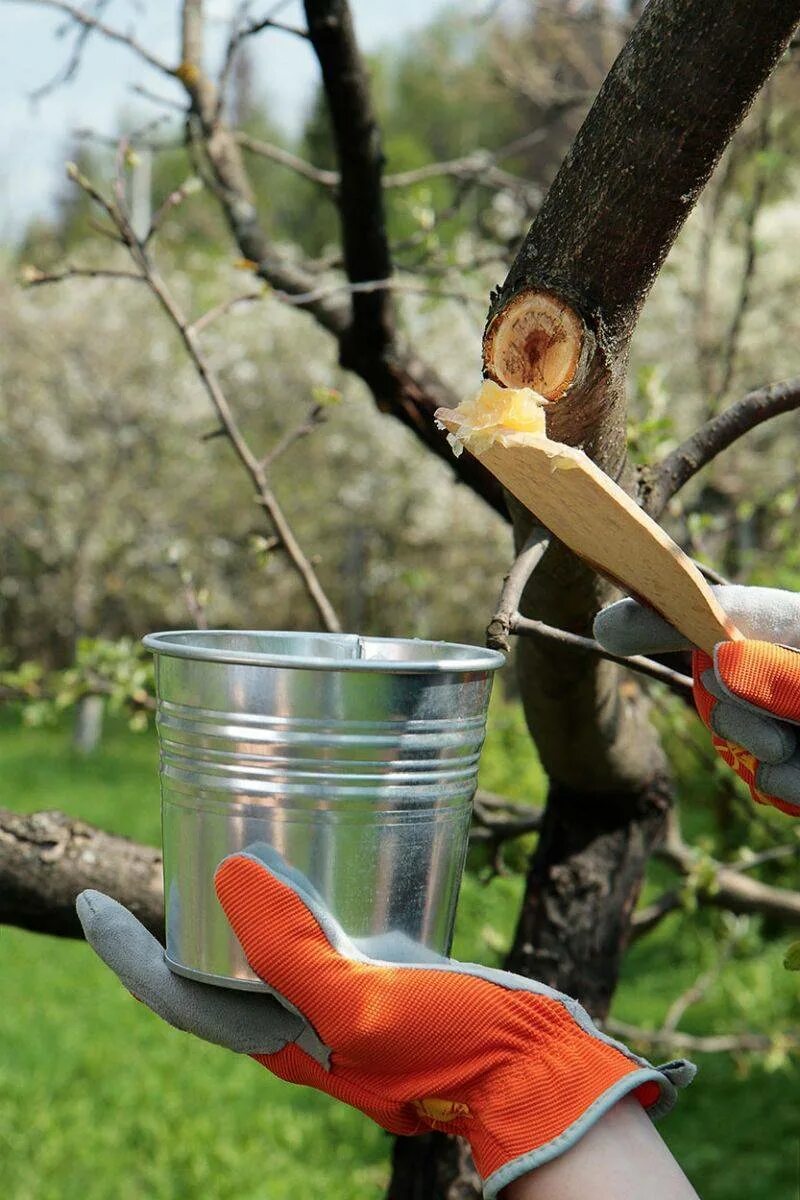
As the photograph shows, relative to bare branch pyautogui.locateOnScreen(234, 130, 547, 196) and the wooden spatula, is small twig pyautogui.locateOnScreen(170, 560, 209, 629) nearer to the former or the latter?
bare branch pyautogui.locateOnScreen(234, 130, 547, 196)

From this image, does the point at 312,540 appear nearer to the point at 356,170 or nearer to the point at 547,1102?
the point at 356,170

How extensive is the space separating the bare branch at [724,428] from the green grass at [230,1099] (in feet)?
5.41

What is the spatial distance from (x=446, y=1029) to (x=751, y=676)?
1.42ft

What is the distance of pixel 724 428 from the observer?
175 centimetres

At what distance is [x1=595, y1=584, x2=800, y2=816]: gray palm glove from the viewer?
1126 millimetres

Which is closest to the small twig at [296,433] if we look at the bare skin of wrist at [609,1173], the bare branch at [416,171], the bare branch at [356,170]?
the bare branch at [356,170]

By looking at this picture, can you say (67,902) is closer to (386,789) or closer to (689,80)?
(386,789)

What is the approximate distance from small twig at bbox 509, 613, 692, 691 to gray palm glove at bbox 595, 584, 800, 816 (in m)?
0.07

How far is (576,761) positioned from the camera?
210cm

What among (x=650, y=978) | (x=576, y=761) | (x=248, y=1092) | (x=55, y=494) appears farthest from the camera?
(x=55, y=494)

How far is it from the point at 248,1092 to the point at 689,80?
14.0 feet

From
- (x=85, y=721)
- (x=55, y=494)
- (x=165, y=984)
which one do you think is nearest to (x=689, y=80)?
(x=165, y=984)

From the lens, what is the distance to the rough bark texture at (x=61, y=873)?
186 cm

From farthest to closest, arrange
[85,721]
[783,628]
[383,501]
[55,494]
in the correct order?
[383,501] → [55,494] → [85,721] → [783,628]
